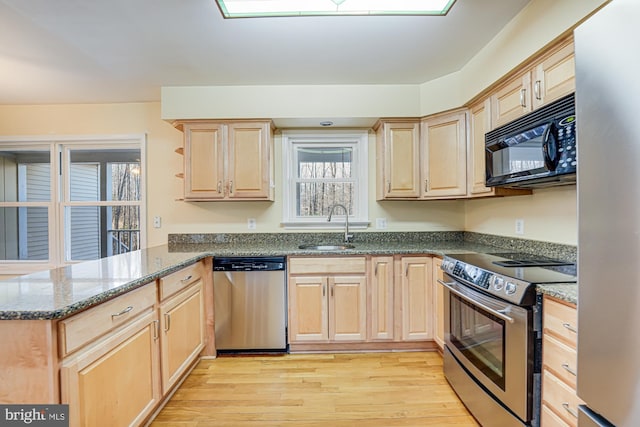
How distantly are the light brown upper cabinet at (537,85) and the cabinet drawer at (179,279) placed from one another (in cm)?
241

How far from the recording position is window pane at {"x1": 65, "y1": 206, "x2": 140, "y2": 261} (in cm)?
321

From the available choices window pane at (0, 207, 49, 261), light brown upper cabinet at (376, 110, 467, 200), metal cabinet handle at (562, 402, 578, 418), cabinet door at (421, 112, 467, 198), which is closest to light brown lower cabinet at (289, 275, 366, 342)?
light brown upper cabinet at (376, 110, 467, 200)

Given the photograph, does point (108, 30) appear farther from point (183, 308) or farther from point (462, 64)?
point (462, 64)

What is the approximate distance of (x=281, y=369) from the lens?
2279 millimetres

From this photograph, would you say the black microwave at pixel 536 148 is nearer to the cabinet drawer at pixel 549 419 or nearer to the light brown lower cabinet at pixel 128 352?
the cabinet drawer at pixel 549 419

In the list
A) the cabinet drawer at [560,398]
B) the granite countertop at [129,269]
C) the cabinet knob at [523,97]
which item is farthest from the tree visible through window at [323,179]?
the cabinet drawer at [560,398]

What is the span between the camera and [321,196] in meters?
3.11

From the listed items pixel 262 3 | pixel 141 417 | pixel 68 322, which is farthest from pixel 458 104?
pixel 141 417

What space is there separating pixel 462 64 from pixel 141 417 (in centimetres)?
313

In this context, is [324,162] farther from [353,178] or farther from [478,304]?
[478,304]

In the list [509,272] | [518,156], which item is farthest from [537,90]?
[509,272]

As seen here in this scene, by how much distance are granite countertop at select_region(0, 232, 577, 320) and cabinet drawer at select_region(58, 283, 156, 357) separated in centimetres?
4

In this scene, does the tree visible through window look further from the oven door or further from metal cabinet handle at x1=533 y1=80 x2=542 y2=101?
metal cabinet handle at x1=533 y1=80 x2=542 y2=101

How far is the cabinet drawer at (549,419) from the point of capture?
121 cm
